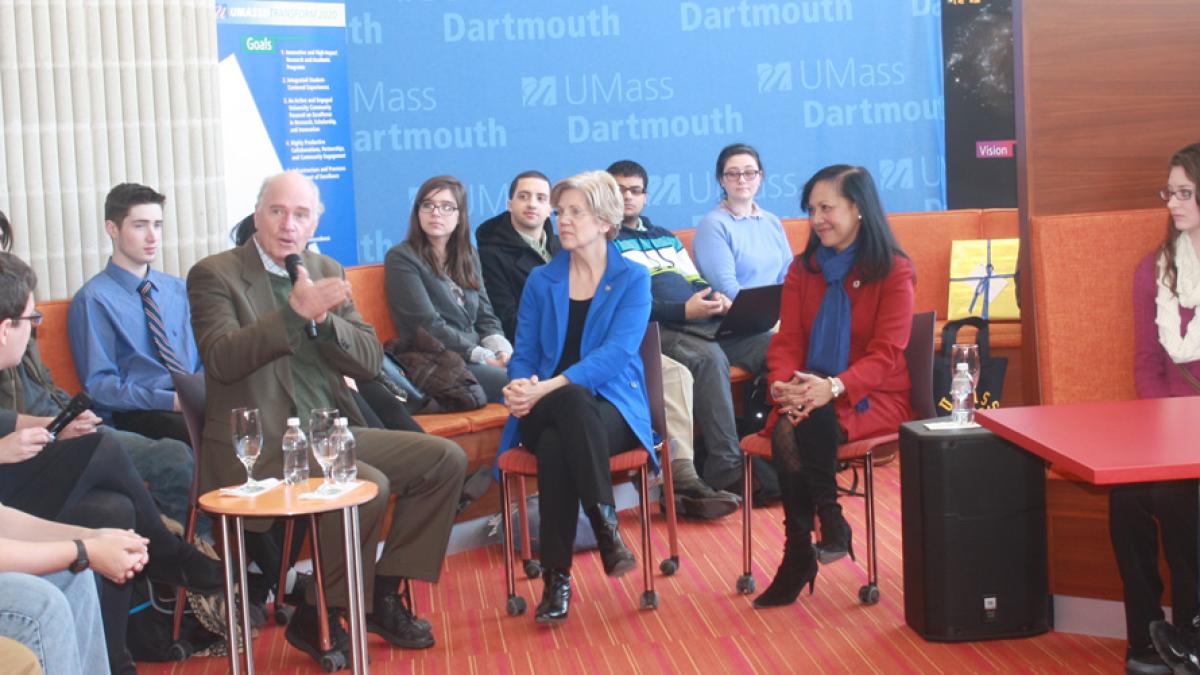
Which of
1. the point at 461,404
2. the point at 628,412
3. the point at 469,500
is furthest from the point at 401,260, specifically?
the point at 628,412

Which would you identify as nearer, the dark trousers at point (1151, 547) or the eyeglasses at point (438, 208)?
the dark trousers at point (1151, 547)

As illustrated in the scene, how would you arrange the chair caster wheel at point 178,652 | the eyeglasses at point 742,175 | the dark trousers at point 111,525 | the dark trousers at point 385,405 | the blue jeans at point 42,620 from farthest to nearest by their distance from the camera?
the eyeglasses at point 742,175
the dark trousers at point 385,405
the chair caster wheel at point 178,652
the dark trousers at point 111,525
the blue jeans at point 42,620

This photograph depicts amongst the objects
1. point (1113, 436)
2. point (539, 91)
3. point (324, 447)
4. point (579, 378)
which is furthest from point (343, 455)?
point (539, 91)

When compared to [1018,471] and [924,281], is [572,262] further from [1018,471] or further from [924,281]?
[924,281]

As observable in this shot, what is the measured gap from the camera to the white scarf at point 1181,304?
13.1 feet

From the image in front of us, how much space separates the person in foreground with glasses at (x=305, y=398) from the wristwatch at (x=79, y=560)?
91 cm

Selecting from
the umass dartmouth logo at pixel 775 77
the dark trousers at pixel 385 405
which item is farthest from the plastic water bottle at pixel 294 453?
the umass dartmouth logo at pixel 775 77

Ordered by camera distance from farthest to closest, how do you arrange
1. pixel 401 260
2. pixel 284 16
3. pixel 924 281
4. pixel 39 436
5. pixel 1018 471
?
1. pixel 924 281
2. pixel 284 16
3. pixel 401 260
4. pixel 1018 471
5. pixel 39 436

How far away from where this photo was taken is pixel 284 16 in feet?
21.5

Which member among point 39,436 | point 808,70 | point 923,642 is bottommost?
point 923,642

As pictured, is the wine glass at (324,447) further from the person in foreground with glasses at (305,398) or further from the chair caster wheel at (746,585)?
the chair caster wheel at (746,585)

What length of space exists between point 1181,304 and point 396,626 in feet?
7.98

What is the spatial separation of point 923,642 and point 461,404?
2098 millimetres

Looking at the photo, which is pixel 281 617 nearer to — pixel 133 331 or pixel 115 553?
pixel 133 331
